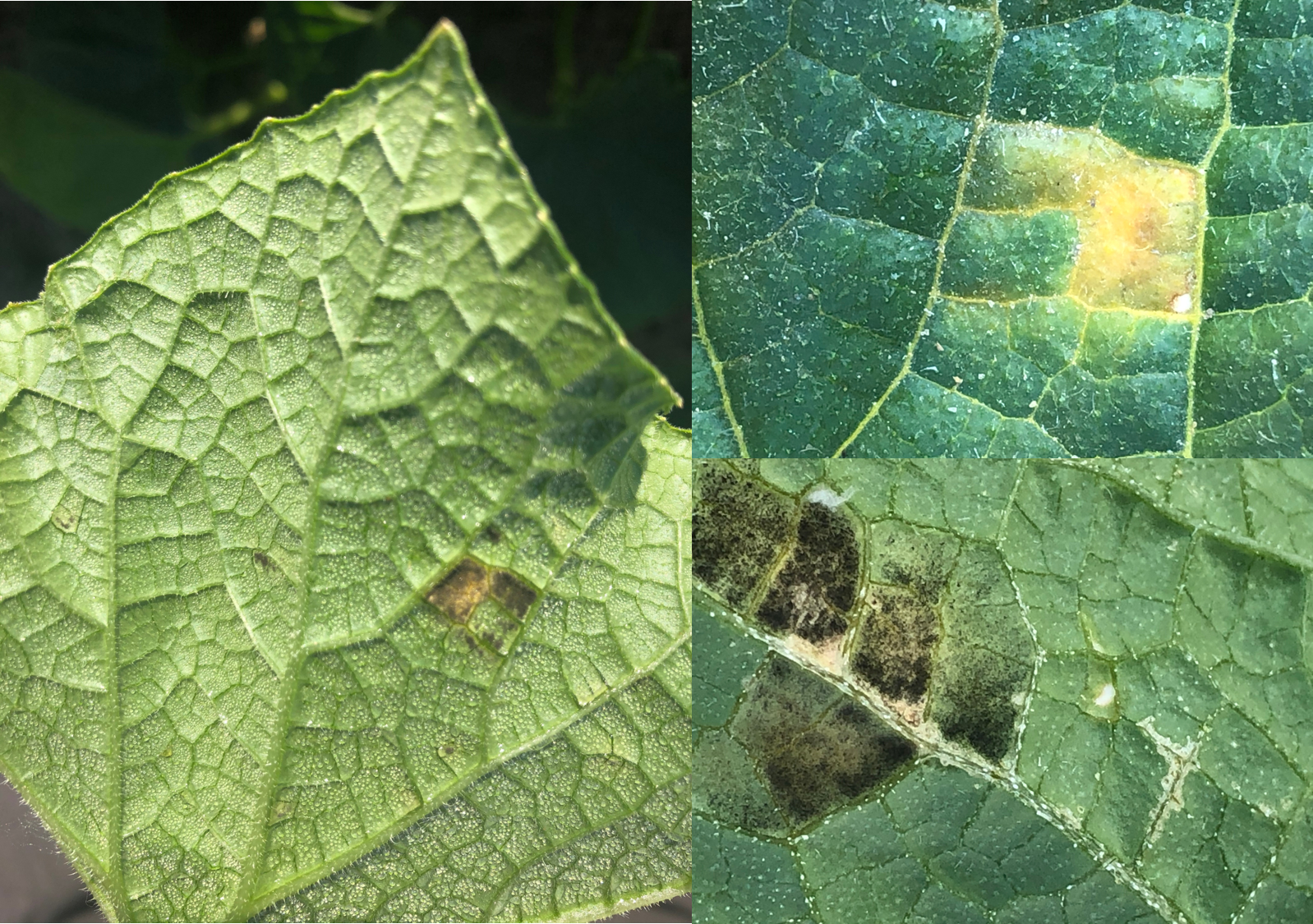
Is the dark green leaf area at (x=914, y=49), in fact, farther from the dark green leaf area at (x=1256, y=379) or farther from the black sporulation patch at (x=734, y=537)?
the black sporulation patch at (x=734, y=537)

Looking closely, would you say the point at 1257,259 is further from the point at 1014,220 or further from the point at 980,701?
the point at 980,701

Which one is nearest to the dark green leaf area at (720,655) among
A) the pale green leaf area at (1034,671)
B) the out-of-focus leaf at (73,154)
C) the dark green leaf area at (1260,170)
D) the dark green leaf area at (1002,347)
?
the pale green leaf area at (1034,671)

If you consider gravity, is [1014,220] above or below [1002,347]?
above

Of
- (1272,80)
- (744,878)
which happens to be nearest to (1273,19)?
(1272,80)

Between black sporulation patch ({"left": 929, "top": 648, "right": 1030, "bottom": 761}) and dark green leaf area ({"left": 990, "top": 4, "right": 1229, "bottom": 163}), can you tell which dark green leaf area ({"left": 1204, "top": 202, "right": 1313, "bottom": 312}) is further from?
black sporulation patch ({"left": 929, "top": 648, "right": 1030, "bottom": 761})

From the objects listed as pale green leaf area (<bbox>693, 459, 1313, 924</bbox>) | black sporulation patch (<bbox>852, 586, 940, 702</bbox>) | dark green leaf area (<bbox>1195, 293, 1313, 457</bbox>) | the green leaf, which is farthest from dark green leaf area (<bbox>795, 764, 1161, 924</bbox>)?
dark green leaf area (<bbox>1195, 293, 1313, 457</bbox>)
